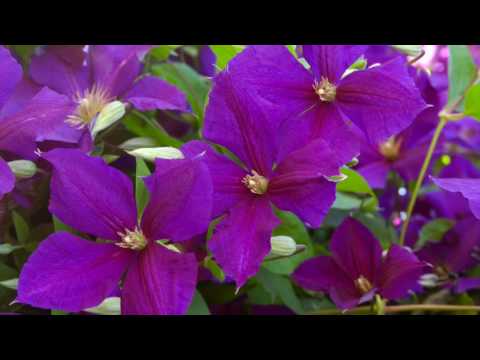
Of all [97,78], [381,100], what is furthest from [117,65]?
[381,100]

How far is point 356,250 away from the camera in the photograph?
535mm

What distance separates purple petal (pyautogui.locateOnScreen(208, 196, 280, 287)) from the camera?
15.1 inches

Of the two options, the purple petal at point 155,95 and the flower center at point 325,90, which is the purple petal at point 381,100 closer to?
the flower center at point 325,90

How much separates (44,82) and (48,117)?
0.34 ft

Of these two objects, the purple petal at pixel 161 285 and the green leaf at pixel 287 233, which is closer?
the purple petal at pixel 161 285

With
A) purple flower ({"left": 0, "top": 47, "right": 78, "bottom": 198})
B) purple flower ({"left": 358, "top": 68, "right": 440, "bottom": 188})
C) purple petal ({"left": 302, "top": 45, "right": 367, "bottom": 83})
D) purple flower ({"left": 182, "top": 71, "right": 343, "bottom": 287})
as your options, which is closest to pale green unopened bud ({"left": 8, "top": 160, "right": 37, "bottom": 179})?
purple flower ({"left": 0, "top": 47, "right": 78, "bottom": 198})

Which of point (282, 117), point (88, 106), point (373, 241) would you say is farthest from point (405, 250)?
point (88, 106)

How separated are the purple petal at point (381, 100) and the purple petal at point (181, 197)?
13 centimetres

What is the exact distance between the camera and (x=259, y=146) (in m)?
0.43

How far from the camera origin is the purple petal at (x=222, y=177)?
415 mm

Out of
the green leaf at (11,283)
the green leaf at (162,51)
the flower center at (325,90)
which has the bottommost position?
the green leaf at (11,283)

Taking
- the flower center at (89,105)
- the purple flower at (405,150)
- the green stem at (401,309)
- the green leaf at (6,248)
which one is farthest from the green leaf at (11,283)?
the purple flower at (405,150)

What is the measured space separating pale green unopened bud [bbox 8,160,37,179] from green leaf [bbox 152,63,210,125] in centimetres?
19
